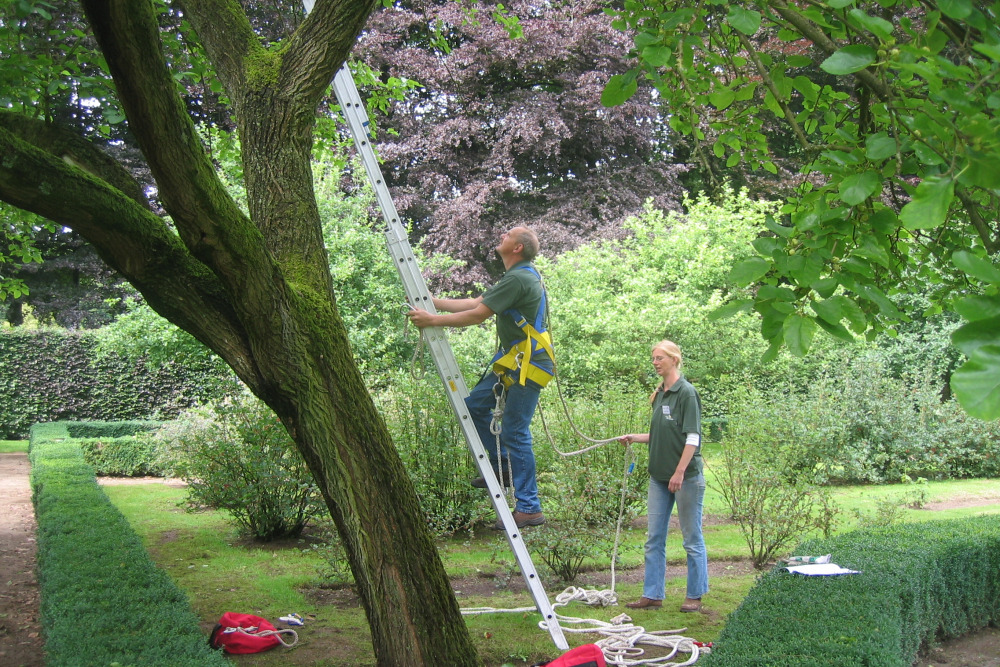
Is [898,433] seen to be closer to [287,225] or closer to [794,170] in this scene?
[794,170]

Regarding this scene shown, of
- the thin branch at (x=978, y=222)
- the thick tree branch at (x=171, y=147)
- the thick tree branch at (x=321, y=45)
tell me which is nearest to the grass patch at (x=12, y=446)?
the thick tree branch at (x=321, y=45)

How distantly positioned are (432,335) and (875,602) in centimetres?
306

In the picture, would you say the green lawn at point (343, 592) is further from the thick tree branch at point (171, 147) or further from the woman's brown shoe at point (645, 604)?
the thick tree branch at point (171, 147)

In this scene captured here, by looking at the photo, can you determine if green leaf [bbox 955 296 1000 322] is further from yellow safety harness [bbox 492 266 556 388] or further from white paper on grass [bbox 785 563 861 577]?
white paper on grass [bbox 785 563 861 577]

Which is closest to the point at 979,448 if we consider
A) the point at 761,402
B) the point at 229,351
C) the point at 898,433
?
the point at 898,433

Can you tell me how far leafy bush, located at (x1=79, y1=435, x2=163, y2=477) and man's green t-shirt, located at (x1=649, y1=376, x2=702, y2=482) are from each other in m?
12.2

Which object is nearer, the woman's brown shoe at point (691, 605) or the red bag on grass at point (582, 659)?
the red bag on grass at point (582, 659)

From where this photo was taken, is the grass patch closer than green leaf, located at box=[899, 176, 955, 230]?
No

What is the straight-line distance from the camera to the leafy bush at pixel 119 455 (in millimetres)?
15781

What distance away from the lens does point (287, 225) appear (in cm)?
442

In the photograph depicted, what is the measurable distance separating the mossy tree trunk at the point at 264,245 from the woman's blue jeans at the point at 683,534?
2559 mm

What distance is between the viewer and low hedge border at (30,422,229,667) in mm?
4320

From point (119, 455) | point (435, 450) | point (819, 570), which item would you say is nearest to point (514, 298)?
point (819, 570)

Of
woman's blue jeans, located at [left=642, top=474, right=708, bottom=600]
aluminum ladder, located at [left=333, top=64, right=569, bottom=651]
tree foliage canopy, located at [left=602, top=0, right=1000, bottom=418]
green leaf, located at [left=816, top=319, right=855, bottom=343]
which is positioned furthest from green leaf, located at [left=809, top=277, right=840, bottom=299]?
woman's blue jeans, located at [left=642, top=474, right=708, bottom=600]
